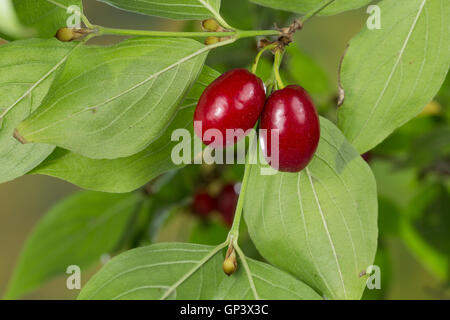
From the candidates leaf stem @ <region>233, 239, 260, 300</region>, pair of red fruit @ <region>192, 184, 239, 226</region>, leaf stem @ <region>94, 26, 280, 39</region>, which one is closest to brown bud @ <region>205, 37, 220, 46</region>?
leaf stem @ <region>94, 26, 280, 39</region>

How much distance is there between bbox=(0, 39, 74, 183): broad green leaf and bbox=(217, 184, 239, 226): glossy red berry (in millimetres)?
359

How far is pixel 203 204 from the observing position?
0.70 metres

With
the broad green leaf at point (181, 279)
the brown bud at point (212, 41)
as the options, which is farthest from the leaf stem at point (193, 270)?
the brown bud at point (212, 41)

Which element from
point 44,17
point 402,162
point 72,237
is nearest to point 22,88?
point 44,17

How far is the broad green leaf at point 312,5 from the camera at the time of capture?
0.34 metres

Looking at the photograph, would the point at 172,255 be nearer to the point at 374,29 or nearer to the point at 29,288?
the point at 374,29

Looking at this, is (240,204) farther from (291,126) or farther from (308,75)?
(308,75)

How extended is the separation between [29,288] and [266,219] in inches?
14.4

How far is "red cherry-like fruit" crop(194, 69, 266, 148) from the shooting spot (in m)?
0.29

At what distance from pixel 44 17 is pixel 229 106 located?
0.13 metres

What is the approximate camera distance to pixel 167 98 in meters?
0.31

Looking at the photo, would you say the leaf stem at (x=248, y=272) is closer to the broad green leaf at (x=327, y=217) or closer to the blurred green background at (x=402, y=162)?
the broad green leaf at (x=327, y=217)

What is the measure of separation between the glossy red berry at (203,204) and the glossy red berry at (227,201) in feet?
0.05

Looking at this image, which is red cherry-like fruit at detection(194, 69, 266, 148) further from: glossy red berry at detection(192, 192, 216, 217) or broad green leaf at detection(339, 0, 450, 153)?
glossy red berry at detection(192, 192, 216, 217)
